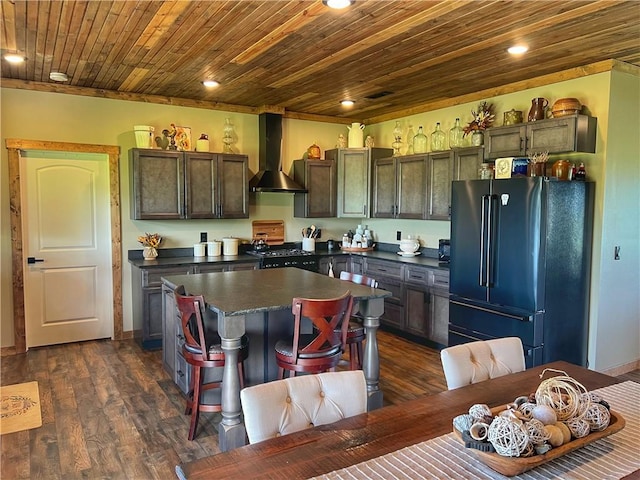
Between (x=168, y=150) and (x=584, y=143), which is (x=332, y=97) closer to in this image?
(x=168, y=150)

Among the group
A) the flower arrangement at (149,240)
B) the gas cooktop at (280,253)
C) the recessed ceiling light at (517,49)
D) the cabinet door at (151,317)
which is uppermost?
the recessed ceiling light at (517,49)

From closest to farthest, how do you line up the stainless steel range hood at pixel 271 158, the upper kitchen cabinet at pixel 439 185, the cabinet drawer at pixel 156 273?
1. the cabinet drawer at pixel 156 273
2. the upper kitchen cabinet at pixel 439 185
3. the stainless steel range hood at pixel 271 158

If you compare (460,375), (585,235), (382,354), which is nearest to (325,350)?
Result: (460,375)

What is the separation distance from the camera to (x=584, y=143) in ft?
12.9

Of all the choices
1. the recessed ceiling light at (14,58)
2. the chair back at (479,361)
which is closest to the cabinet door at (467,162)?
the chair back at (479,361)

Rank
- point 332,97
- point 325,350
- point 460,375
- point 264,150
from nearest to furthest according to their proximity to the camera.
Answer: point 460,375 < point 325,350 < point 332,97 < point 264,150

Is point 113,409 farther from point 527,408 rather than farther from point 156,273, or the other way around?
point 527,408

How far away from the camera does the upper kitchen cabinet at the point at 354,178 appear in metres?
6.29

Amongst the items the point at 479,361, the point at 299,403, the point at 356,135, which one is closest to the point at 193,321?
the point at 299,403

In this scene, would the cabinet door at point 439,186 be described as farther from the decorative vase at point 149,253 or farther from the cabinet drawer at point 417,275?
the decorative vase at point 149,253

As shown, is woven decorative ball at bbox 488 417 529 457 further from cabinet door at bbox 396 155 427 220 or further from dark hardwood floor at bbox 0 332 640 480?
cabinet door at bbox 396 155 427 220

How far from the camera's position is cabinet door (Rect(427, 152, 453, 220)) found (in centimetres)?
518

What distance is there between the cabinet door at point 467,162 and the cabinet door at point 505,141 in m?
0.18

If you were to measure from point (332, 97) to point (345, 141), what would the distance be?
120 cm
